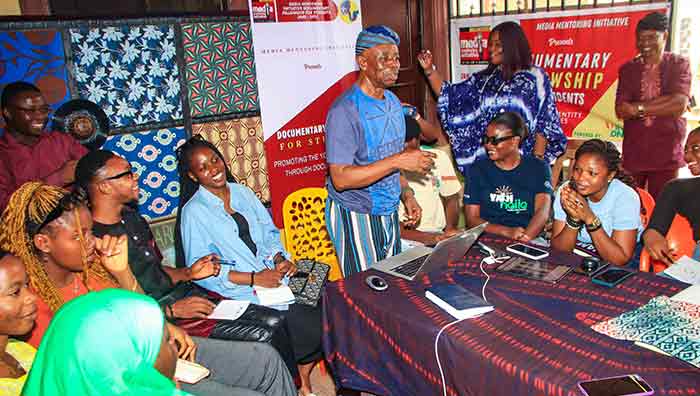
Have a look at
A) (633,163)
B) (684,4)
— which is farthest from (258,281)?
(684,4)

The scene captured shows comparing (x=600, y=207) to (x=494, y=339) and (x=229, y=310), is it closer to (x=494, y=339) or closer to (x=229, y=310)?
(x=494, y=339)

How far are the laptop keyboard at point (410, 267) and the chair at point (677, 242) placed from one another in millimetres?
1191

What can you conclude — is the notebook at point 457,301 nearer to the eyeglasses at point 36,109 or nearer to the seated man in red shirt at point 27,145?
the seated man in red shirt at point 27,145

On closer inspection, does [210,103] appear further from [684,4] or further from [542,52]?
[684,4]

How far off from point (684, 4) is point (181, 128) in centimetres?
362

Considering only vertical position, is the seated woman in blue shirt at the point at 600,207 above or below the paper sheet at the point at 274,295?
above

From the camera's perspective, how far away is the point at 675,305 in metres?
1.99

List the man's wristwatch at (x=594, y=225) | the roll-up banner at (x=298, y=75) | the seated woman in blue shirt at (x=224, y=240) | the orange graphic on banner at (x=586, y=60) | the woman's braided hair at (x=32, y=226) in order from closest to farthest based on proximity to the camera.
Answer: the woman's braided hair at (x=32, y=226) → the man's wristwatch at (x=594, y=225) → the seated woman in blue shirt at (x=224, y=240) → the orange graphic on banner at (x=586, y=60) → the roll-up banner at (x=298, y=75)

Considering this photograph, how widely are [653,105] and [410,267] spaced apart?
2373 mm

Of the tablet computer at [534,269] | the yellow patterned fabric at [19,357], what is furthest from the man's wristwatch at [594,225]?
the yellow patterned fabric at [19,357]

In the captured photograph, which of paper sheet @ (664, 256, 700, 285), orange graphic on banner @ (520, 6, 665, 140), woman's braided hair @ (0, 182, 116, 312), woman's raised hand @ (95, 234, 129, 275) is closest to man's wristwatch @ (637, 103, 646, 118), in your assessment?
orange graphic on banner @ (520, 6, 665, 140)

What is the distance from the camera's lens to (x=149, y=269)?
9.14 feet

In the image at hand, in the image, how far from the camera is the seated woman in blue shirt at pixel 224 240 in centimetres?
299

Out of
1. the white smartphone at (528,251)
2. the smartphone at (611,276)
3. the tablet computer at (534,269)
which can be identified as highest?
the white smartphone at (528,251)
